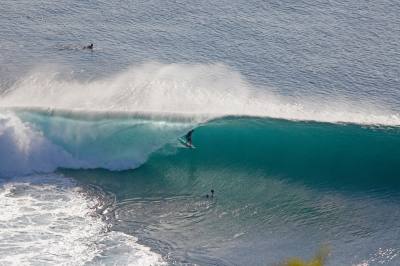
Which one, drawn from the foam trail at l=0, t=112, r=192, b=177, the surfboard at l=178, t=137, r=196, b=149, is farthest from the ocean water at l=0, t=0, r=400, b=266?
the surfboard at l=178, t=137, r=196, b=149

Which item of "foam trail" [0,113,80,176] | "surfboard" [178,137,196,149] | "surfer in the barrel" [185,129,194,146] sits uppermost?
"surfer in the barrel" [185,129,194,146]

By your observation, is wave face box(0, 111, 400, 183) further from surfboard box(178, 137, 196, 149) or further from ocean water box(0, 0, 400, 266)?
surfboard box(178, 137, 196, 149)

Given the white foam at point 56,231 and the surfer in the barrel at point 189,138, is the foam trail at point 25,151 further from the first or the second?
the surfer in the barrel at point 189,138

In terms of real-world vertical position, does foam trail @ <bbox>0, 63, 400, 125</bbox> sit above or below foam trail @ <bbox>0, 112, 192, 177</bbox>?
above

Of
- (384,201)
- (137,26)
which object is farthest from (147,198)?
(137,26)

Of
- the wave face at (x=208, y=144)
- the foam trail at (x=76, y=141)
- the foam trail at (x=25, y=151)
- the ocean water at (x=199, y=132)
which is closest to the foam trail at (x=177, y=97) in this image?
the ocean water at (x=199, y=132)

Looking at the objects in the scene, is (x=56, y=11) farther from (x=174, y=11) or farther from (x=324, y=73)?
(x=324, y=73)
